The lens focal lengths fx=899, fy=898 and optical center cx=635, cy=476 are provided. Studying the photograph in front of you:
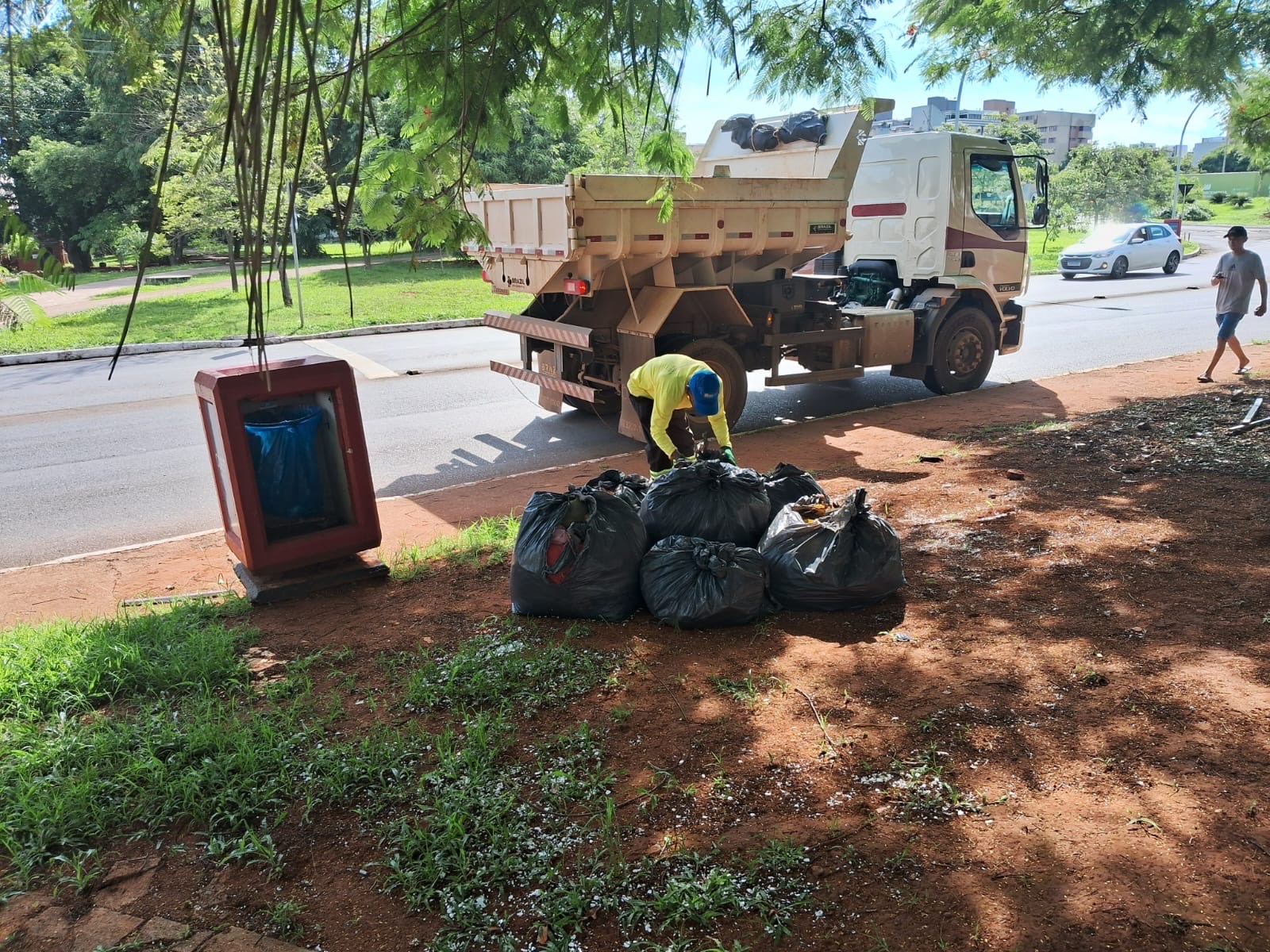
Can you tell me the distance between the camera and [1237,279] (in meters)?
10.4

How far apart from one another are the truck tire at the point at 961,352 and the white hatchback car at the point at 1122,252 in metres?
16.2

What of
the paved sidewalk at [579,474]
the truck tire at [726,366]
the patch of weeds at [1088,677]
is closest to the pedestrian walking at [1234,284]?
the paved sidewalk at [579,474]

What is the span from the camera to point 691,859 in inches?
107

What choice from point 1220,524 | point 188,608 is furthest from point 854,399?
point 188,608

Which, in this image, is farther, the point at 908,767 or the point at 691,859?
the point at 908,767

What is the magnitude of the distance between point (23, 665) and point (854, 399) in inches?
365

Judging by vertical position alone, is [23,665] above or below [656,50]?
below

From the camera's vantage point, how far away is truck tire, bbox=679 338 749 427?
875 centimetres

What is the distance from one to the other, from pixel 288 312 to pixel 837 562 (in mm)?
16721

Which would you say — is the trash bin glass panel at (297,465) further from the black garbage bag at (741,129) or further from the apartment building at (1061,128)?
the apartment building at (1061,128)

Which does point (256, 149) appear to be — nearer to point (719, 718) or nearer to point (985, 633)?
point (719, 718)

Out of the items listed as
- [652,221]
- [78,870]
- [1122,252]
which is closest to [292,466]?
[78,870]

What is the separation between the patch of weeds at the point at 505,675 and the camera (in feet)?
12.2

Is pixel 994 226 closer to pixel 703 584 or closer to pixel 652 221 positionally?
pixel 652 221
